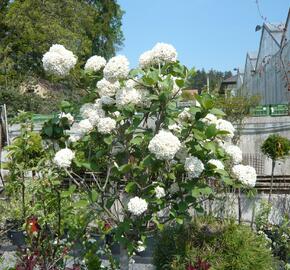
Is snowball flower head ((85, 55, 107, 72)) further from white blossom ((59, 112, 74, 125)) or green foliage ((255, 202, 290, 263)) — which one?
green foliage ((255, 202, 290, 263))

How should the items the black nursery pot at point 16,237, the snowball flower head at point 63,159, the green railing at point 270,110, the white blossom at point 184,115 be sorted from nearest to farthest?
the snowball flower head at point 63,159, the white blossom at point 184,115, the black nursery pot at point 16,237, the green railing at point 270,110

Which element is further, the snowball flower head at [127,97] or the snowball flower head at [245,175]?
the snowball flower head at [245,175]

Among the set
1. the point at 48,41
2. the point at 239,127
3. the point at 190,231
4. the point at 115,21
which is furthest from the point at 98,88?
the point at 115,21

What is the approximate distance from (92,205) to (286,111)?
15.9 metres

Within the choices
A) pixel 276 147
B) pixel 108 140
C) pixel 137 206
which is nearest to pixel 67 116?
pixel 108 140

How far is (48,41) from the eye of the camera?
2594 cm

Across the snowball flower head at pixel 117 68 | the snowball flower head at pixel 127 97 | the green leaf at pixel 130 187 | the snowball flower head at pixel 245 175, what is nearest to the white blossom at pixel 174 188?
the green leaf at pixel 130 187

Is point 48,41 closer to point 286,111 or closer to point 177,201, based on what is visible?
point 286,111

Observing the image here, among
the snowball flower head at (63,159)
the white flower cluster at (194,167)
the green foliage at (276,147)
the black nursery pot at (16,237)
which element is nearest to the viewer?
the white flower cluster at (194,167)

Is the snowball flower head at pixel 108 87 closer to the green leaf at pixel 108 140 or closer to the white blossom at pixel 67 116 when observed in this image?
the green leaf at pixel 108 140

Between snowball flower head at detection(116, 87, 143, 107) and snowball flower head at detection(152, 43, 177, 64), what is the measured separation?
0.80ft

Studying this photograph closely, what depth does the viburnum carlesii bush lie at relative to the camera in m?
2.98

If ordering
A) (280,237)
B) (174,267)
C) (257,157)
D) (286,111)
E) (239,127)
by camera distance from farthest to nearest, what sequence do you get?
(286,111), (239,127), (257,157), (280,237), (174,267)

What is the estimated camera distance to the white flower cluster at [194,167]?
2.96 m
